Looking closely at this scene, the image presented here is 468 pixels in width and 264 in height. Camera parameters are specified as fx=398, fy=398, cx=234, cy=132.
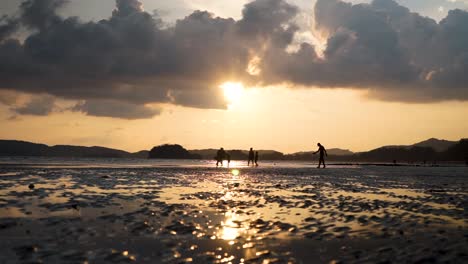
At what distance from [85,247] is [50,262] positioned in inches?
42.6

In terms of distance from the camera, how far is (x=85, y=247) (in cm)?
726

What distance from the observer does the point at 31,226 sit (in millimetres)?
9305

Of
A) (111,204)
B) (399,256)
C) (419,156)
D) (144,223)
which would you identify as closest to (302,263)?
(399,256)

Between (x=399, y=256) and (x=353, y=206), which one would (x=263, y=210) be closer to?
(x=353, y=206)

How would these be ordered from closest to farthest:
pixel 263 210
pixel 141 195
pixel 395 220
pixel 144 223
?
pixel 144 223 → pixel 395 220 → pixel 263 210 → pixel 141 195

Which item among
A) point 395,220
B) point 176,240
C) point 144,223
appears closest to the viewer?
point 176,240

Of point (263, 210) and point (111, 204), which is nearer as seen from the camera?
point (263, 210)

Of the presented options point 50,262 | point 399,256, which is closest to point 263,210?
point 399,256

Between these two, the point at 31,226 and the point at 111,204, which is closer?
the point at 31,226

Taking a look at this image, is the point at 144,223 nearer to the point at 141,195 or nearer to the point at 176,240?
the point at 176,240

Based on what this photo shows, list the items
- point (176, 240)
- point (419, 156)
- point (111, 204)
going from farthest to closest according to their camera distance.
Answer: point (419, 156) → point (111, 204) → point (176, 240)

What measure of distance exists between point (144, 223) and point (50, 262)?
3.82m

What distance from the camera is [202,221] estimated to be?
1043cm

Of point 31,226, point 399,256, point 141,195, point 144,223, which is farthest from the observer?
point 141,195
